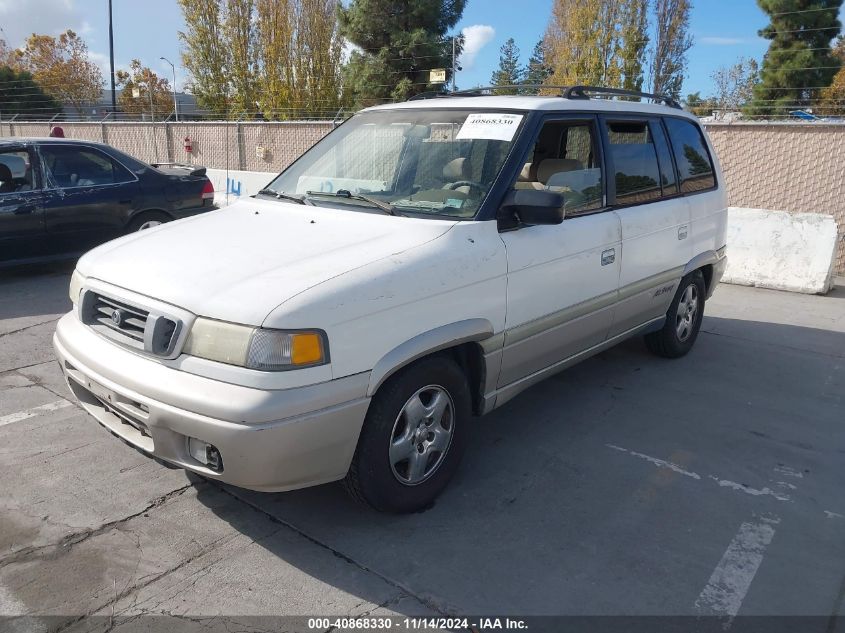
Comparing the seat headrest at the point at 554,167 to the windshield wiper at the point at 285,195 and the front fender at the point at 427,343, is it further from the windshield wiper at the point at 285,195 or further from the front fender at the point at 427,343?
the windshield wiper at the point at 285,195

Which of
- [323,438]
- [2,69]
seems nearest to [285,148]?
[323,438]

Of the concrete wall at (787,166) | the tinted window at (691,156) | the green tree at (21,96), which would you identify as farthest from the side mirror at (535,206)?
the green tree at (21,96)

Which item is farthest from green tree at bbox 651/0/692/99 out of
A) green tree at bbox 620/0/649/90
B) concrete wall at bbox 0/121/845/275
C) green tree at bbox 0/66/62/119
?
green tree at bbox 0/66/62/119

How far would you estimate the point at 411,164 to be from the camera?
388 centimetres

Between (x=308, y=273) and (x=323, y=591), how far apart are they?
1295 mm

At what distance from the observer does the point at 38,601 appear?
2652mm

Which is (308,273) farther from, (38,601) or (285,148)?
(285,148)

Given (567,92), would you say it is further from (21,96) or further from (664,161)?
(21,96)

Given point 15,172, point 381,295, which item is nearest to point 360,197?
point 381,295

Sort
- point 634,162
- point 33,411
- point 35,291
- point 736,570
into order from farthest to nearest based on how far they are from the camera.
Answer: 1. point 35,291
2. point 634,162
3. point 33,411
4. point 736,570

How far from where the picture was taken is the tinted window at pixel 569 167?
4.07 metres

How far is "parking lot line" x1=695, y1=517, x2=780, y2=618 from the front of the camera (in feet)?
9.04

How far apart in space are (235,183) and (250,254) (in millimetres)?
9969

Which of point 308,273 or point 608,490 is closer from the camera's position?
point 308,273
